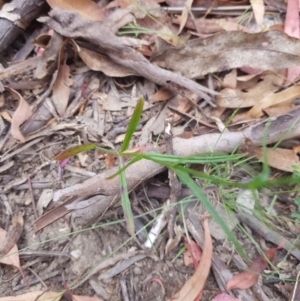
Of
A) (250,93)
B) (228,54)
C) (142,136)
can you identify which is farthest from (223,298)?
(228,54)

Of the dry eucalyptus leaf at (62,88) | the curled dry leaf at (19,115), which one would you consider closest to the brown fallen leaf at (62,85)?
the dry eucalyptus leaf at (62,88)

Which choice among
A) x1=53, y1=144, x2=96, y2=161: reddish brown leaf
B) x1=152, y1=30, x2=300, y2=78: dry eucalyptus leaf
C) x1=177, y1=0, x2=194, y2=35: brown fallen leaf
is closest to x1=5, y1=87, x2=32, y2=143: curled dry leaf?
x1=53, y1=144, x2=96, y2=161: reddish brown leaf

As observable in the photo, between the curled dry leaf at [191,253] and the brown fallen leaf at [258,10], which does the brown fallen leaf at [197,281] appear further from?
the brown fallen leaf at [258,10]

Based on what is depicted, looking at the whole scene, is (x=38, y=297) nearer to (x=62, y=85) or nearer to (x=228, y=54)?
(x=62, y=85)

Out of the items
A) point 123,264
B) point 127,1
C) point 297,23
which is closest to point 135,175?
point 123,264

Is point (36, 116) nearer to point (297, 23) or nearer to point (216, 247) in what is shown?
point (216, 247)

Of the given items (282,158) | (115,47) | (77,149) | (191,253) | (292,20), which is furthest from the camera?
(292,20)

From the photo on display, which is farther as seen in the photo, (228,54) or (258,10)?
(258,10)

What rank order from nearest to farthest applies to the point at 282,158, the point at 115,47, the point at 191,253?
the point at 191,253 → the point at 282,158 → the point at 115,47
